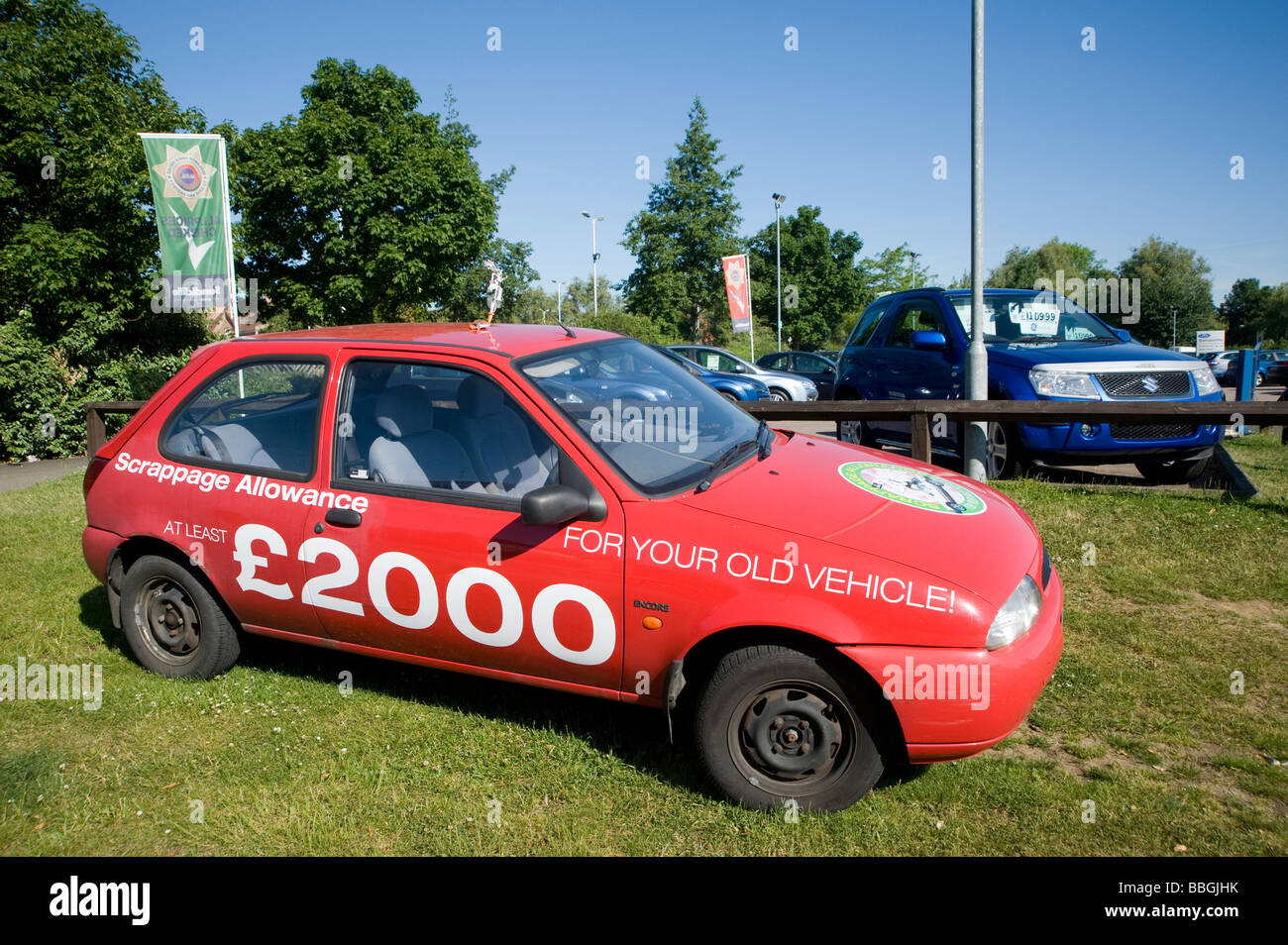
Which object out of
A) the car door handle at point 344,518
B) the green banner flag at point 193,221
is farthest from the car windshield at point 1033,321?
the green banner flag at point 193,221

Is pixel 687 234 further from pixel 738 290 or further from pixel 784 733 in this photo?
pixel 784 733

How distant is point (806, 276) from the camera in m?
50.4

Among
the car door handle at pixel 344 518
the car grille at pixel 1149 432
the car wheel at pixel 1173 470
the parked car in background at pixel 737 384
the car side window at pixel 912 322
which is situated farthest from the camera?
the parked car in background at pixel 737 384

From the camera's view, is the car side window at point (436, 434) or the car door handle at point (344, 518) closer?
the car side window at point (436, 434)

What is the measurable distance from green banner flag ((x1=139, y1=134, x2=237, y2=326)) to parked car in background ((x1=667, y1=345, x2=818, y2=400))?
8922mm

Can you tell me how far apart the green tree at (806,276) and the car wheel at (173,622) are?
46.9 m

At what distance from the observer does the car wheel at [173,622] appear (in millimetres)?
4199

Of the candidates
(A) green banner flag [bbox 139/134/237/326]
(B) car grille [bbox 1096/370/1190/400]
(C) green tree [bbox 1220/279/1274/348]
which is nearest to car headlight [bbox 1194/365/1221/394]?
(B) car grille [bbox 1096/370/1190/400]

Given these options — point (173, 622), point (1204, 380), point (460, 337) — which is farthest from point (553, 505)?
point (1204, 380)

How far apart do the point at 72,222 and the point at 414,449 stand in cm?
1618

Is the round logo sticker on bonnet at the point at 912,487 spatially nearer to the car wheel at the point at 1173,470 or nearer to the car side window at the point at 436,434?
the car side window at the point at 436,434

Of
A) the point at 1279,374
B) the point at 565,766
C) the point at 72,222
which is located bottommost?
the point at 565,766
